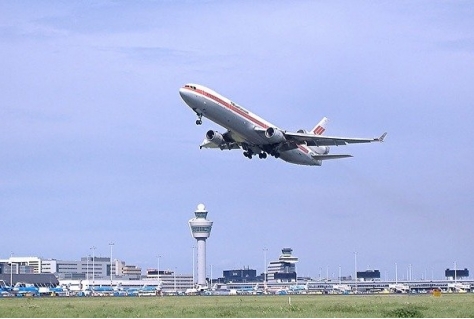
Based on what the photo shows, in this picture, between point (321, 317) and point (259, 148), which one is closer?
point (321, 317)

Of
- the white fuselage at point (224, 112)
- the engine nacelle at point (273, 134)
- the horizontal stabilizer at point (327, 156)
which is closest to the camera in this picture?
the white fuselage at point (224, 112)

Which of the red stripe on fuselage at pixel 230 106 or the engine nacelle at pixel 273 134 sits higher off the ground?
the red stripe on fuselage at pixel 230 106

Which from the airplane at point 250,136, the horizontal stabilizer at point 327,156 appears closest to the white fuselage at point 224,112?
the airplane at point 250,136

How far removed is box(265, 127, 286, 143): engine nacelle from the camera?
118 meters

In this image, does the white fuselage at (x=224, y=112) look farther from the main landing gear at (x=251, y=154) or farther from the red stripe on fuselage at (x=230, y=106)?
the main landing gear at (x=251, y=154)

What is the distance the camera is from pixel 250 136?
384 ft

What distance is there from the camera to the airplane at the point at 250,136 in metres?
113

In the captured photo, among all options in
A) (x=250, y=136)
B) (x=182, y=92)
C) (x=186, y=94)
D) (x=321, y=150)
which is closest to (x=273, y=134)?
(x=250, y=136)

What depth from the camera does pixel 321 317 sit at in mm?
72875

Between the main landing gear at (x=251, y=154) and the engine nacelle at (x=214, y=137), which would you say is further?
the main landing gear at (x=251, y=154)

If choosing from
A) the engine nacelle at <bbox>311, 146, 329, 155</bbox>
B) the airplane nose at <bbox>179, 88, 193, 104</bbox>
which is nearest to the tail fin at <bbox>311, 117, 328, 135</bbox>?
the engine nacelle at <bbox>311, 146, 329, 155</bbox>

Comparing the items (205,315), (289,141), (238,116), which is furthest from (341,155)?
(205,315)

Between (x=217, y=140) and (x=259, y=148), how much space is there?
18.8 feet

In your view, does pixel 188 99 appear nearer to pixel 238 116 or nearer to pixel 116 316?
pixel 238 116
